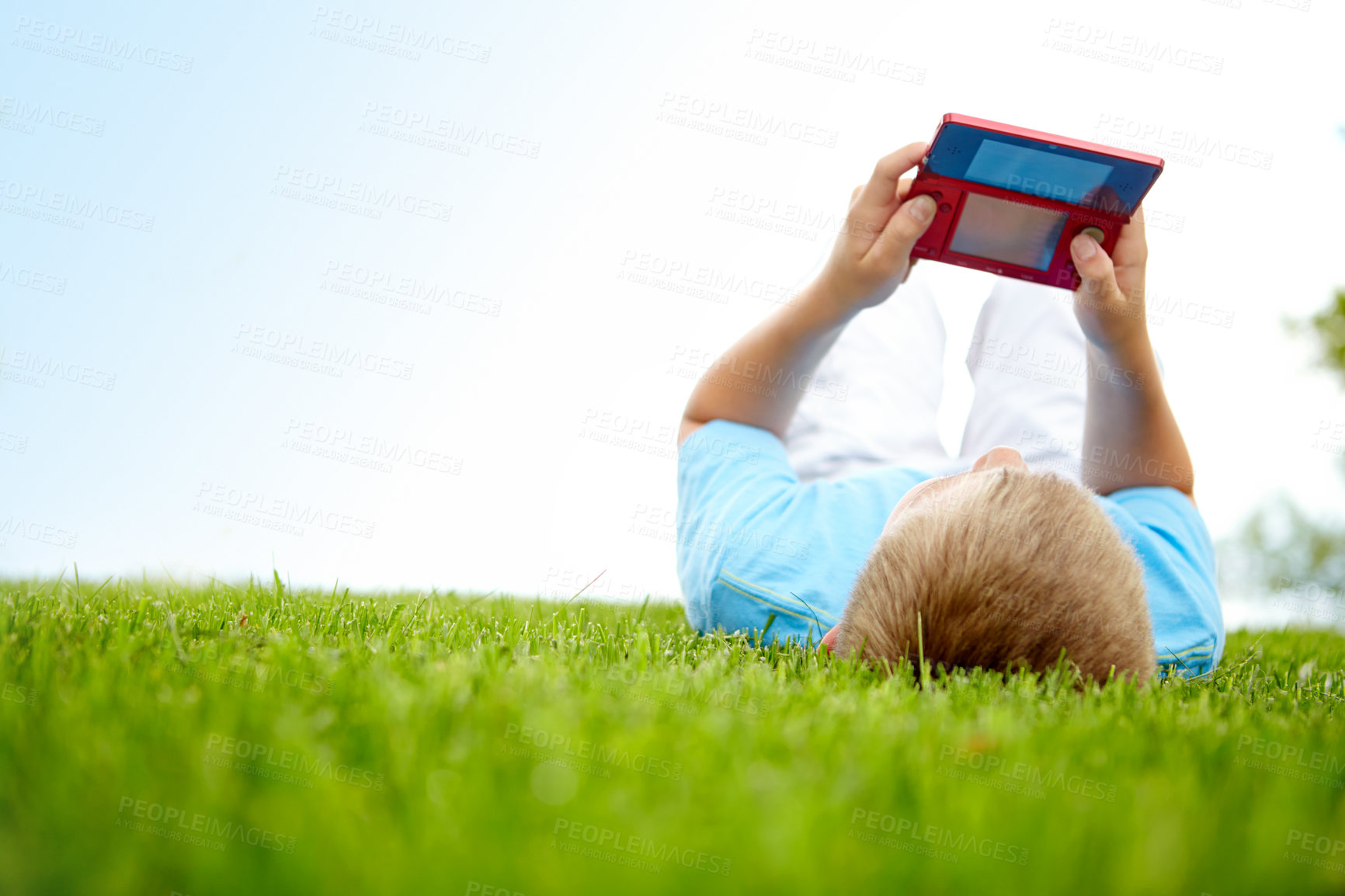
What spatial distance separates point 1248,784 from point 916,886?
606mm

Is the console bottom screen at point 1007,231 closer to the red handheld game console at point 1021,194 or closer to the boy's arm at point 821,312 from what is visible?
the red handheld game console at point 1021,194

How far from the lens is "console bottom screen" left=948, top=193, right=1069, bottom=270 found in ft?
7.29

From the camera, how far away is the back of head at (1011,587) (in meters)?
1.60

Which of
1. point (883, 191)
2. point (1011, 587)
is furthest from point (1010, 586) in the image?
point (883, 191)

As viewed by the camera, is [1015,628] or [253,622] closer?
[1015,628]

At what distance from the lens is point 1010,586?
1.58 meters

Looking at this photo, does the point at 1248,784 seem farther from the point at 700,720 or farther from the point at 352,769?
the point at 352,769

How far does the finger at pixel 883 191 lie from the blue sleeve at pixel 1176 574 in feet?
4.18

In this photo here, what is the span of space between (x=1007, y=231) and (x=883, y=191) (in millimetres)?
378

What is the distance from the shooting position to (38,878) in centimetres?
75

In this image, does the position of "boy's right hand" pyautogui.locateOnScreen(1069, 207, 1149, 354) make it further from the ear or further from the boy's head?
the ear

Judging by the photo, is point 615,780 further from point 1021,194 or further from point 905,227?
point 1021,194

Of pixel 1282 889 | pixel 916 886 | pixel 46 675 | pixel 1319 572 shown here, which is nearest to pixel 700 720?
pixel 916 886

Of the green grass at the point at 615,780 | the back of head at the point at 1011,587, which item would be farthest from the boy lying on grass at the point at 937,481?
the green grass at the point at 615,780
